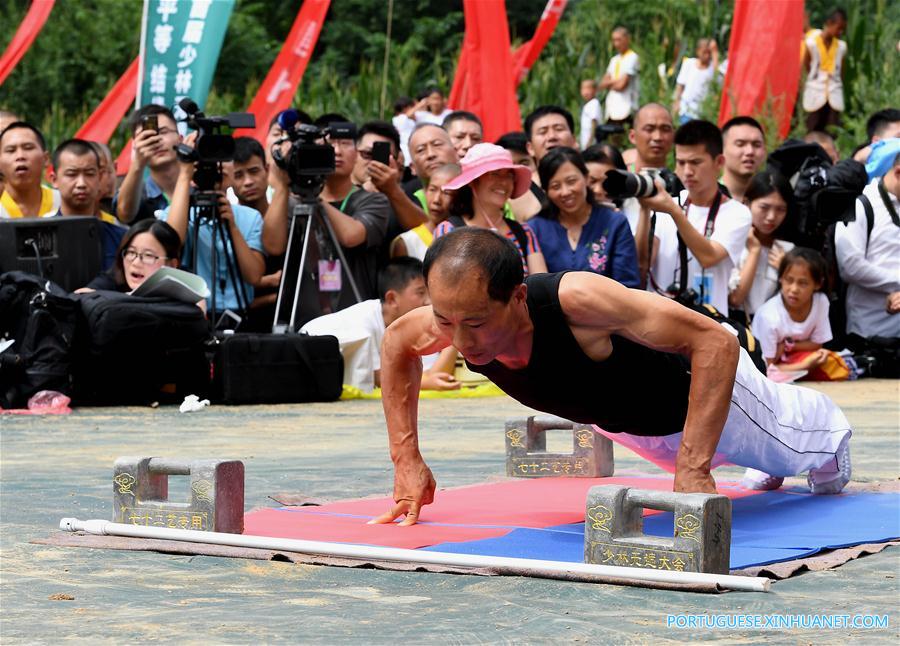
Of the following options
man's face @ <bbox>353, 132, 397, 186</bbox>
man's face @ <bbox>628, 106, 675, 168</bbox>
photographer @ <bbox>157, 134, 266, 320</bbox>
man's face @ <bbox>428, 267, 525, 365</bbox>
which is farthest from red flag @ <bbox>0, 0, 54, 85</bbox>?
man's face @ <bbox>428, 267, 525, 365</bbox>

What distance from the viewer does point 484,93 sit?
11.5 meters

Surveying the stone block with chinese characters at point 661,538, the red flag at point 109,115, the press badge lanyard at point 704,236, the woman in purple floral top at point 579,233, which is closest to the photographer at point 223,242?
the woman in purple floral top at point 579,233

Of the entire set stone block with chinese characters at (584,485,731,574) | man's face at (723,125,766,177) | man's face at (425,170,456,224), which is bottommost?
stone block with chinese characters at (584,485,731,574)

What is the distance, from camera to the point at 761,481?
4.85 metres

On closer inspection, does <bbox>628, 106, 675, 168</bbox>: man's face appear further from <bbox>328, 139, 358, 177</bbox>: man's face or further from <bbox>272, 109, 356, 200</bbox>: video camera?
<bbox>272, 109, 356, 200</bbox>: video camera

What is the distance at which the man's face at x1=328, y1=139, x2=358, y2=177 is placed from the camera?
848 centimetres

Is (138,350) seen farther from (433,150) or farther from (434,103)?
(434,103)

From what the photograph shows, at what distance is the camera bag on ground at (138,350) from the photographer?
24.0 ft

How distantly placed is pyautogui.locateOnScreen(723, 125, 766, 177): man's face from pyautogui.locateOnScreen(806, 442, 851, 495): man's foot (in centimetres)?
487

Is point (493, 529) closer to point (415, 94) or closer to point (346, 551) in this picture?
point (346, 551)

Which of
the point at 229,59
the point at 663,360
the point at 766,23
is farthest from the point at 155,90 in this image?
the point at 229,59

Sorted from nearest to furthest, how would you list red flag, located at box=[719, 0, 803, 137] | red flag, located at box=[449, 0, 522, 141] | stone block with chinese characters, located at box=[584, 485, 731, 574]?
stone block with chinese characters, located at box=[584, 485, 731, 574] < red flag, located at box=[719, 0, 803, 137] < red flag, located at box=[449, 0, 522, 141]

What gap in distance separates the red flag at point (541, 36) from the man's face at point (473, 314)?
11.5m

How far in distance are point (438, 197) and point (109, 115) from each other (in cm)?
542
